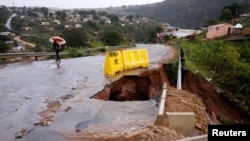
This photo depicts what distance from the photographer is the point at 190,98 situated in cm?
985

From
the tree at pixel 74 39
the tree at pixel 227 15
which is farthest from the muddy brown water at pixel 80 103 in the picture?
the tree at pixel 227 15

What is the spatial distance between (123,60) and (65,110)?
20.3 ft

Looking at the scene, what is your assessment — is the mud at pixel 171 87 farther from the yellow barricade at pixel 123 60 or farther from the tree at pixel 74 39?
the tree at pixel 74 39

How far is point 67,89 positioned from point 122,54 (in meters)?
3.95

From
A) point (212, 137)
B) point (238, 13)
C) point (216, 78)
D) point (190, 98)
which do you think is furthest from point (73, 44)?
point (238, 13)

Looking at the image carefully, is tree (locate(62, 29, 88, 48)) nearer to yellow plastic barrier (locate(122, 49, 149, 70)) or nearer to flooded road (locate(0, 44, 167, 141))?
yellow plastic barrier (locate(122, 49, 149, 70))

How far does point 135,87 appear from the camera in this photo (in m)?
13.4

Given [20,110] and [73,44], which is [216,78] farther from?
[73,44]

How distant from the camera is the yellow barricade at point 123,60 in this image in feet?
44.0

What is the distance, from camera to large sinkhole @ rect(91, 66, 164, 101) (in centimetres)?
1178

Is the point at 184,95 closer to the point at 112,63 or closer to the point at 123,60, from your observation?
the point at 112,63

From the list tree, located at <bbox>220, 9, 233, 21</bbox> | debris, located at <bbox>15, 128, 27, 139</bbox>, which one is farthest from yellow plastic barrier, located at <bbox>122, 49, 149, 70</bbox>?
tree, located at <bbox>220, 9, 233, 21</bbox>

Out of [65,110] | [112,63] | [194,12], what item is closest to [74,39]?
[112,63]

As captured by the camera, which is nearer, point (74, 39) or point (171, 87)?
point (171, 87)
